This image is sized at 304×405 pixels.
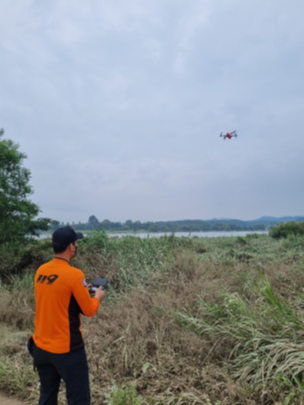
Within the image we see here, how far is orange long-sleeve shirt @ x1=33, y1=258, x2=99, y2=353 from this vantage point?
269cm

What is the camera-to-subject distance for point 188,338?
4609 millimetres

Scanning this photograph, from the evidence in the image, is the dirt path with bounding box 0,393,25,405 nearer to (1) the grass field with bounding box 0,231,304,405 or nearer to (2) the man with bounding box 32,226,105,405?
(1) the grass field with bounding box 0,231,304,405

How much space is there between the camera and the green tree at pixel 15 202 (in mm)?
10844

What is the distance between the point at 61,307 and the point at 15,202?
372 inches

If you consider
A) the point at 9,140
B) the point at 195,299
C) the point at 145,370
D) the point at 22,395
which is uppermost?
the point at 9,140

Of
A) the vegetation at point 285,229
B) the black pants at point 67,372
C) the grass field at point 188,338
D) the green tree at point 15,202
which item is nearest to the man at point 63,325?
the black pants at point 67,372

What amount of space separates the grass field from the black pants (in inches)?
31.4

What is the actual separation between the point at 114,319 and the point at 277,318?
112 inches

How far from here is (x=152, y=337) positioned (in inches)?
194

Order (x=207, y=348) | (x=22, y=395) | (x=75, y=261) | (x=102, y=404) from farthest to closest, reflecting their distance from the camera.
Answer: (x=75, y=261) → (x=207, y=348) → (x=22, y=395) → (x=102, y=404)

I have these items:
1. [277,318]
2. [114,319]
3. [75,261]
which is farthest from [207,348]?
[75,261]

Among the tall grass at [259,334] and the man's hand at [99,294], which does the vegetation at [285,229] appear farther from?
the man's hand at [99,294]

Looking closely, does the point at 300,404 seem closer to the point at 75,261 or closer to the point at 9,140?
the point at 75,261

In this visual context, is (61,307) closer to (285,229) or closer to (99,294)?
(99,294)
